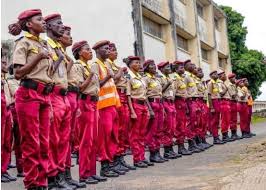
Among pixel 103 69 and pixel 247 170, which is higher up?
pixel 103 69

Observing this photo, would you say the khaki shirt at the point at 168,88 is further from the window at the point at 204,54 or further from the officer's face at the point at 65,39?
the window at the point at 204,54

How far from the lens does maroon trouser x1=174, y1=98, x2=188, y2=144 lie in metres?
9.38

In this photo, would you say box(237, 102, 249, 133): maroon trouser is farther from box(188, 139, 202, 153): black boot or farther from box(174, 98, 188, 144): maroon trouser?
box(174, 98, 188, 144): maroon trouser

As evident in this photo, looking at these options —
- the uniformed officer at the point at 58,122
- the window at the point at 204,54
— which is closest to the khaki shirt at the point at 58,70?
the uniformed officer at the point at 58,122

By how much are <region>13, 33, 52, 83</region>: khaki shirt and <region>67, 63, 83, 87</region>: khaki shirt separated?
1.12 metres

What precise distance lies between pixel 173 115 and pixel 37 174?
4.63 m

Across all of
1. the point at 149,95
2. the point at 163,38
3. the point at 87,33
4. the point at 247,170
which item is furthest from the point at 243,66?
the point at 247,170

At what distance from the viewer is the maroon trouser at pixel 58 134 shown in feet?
17.0

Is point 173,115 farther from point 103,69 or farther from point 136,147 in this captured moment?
point 103,69

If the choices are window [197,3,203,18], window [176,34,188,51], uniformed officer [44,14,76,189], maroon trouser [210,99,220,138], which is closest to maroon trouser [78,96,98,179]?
uniformed officer [44,14,76,189]

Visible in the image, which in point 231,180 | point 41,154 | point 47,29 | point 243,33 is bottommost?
point 231,180

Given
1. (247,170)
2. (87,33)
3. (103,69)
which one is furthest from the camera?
(87,33)

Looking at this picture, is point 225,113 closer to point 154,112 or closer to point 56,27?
point 154,112

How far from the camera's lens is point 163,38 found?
19.8 m
